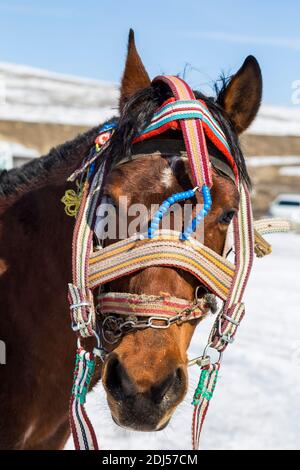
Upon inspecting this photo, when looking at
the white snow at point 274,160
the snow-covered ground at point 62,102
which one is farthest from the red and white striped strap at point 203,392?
the white snow at point 274,160

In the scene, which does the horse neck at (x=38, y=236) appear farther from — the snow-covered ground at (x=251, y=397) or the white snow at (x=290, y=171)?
the white snow at (x=290, y=171)

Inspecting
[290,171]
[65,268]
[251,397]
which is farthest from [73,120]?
[65,268]

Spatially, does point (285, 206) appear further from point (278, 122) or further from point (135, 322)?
point (135, 322)

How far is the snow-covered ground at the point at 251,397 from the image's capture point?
4188 mm

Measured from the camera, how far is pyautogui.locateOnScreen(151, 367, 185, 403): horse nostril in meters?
1.82

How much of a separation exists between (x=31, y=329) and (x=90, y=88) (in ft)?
146

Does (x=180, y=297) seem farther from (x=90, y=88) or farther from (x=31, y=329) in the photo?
(x=90, y=88)

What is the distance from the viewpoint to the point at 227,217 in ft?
7.05

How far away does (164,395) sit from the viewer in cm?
185

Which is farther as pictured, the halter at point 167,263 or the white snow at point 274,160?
the white snow at point 274,160

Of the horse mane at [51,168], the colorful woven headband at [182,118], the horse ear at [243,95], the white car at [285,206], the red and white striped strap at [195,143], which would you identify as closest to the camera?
the red and white striped strap at [195,143]

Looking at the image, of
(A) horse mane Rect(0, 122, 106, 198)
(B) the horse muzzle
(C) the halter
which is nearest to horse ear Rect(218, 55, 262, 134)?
(C) the halter

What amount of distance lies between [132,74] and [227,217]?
0.79 m
